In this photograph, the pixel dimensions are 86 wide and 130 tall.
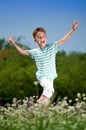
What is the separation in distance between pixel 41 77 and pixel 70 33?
45.6 inches

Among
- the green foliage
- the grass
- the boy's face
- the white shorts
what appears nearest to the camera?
the grass

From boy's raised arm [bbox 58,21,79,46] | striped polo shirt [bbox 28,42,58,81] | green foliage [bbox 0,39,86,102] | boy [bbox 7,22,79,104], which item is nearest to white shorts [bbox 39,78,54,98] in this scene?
boy [bbox 7,22,79,104]

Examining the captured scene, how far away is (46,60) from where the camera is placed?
37.1 ft

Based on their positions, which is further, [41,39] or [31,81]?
[31,81]

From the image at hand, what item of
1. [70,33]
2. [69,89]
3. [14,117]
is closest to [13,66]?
[69,89]

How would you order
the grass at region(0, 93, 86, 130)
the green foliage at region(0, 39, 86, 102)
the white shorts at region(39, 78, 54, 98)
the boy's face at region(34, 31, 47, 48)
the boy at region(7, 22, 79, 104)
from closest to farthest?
the grass at region(0, 93, 86, 130) → the white shorts at region(39, 78, 54, 98) → the boy at region(7, 22, 79, 104) → the boy's face at region(34, 31, 47, 48) → the green foliage at region(0, 39, 86, 102)

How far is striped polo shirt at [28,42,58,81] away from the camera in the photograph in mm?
11117

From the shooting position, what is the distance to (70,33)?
11.5 m

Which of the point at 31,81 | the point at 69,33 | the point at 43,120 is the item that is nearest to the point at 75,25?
the point at 69,33

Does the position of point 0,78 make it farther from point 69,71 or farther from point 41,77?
point 41,77

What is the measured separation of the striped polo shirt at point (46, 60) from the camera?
438 inches

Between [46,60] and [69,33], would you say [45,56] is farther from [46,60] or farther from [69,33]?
[69,33]

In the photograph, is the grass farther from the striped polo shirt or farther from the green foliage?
the green foliage

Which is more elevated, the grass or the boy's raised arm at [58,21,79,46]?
the boy's raised arm at [58,21,79,46]
